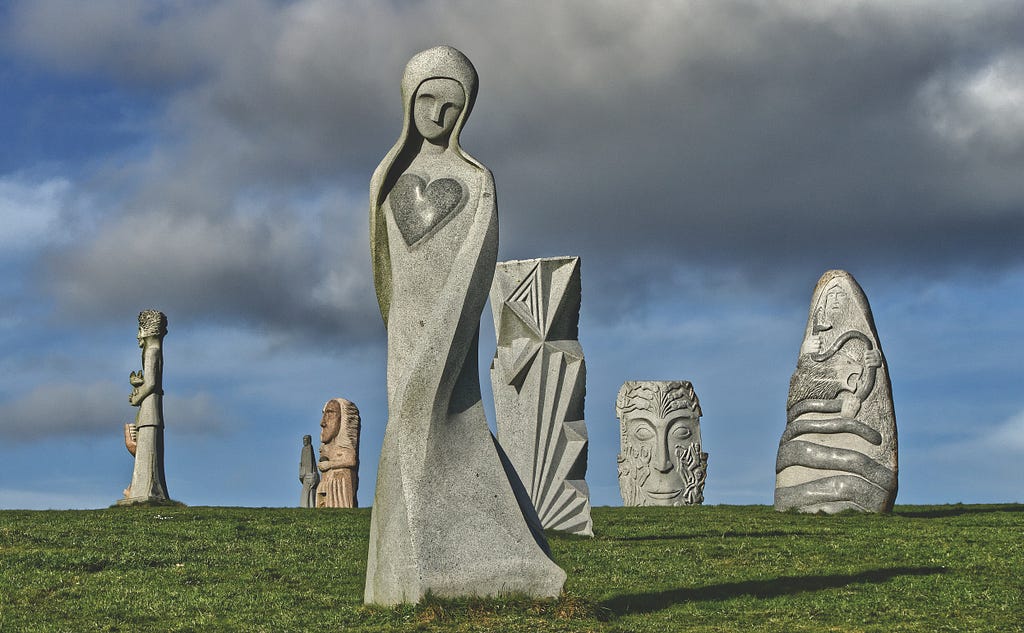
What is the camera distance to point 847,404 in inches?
810

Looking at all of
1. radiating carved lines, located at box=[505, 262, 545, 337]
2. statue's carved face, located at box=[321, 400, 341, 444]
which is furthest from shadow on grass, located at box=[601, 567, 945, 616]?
statue's carved face, located at box=[321, 400, 341, 444]

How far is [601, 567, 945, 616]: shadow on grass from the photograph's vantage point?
35.6 feet

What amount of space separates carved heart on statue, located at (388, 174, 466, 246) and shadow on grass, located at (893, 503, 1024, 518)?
14071 mm

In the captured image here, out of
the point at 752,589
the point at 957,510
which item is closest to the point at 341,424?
the point at 957,510

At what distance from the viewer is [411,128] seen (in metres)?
10.2

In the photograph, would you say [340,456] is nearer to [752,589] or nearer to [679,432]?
[679,432]

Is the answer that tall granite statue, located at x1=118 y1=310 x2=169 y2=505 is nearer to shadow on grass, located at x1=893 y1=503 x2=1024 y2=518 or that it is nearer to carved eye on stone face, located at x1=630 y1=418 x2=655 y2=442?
carved eye on stone face, located at x1=630 y1=418 x2=655 y2=442

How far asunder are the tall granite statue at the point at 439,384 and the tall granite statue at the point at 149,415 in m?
15.7

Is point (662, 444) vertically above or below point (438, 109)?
below

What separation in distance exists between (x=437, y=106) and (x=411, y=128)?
296mm

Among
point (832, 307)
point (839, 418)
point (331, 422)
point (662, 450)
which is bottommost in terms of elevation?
point (839, 418)

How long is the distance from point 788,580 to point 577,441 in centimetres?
561

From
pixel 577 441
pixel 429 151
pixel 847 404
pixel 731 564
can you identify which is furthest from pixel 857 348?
pixel 429 151

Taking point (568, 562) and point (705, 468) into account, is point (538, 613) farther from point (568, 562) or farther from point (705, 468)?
point (705, 468)
